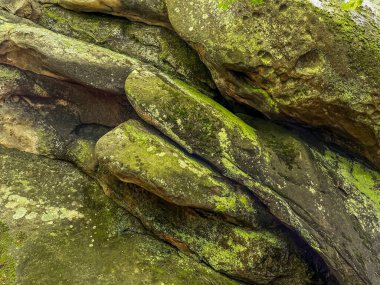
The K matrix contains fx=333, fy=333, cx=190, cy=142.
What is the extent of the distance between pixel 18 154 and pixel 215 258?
5.96m

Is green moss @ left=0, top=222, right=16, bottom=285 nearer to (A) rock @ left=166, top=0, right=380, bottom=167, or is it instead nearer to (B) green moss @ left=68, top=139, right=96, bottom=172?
(B) green moss @ left=68, top=139, right=96, bottom=172

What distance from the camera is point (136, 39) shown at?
10023mm

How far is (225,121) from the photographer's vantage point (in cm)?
832

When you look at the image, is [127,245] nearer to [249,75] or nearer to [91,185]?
[91,185]

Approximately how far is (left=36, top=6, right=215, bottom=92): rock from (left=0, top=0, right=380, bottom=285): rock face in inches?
13.1

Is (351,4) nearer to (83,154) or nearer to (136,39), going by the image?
(136,39)

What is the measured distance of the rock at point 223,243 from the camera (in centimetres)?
777

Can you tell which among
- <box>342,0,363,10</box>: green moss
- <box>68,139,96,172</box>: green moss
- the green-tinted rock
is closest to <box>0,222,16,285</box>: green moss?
<box>68,139,96,172</box>: green moss

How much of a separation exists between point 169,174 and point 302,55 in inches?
160

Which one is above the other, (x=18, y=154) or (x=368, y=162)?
(x=368, y=162)

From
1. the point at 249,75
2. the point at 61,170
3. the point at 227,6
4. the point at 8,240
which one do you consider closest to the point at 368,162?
the point at 249,75

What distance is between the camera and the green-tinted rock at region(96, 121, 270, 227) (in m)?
7.31

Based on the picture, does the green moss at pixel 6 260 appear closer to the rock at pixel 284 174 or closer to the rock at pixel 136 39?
the rock at pixel 284 174

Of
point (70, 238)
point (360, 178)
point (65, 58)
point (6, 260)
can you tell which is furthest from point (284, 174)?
point (6, 260)
